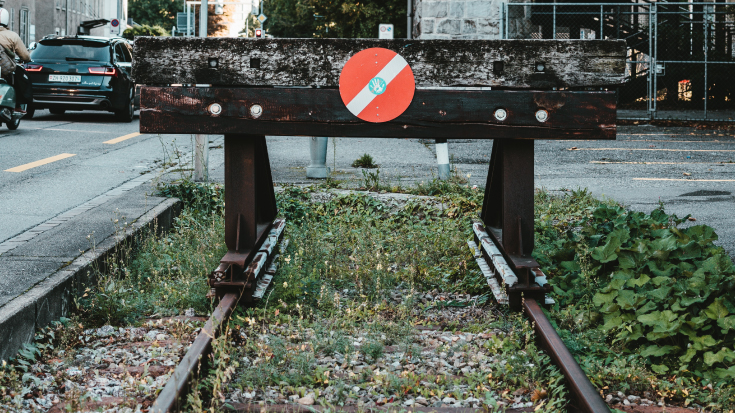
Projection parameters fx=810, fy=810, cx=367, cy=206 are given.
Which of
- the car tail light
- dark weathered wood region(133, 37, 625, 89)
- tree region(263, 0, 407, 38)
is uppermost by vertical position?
tree region(263, 0, 407, 38)

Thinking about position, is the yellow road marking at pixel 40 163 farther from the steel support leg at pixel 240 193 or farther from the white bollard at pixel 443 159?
the steel support leg at pixel 240 193

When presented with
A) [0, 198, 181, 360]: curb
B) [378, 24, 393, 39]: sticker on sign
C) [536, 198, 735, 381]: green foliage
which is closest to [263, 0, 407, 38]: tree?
[378, 24, 393, 39]: sticker on sign

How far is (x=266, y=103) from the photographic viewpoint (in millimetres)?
4301

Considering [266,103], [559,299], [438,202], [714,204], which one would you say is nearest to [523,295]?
[559,299]

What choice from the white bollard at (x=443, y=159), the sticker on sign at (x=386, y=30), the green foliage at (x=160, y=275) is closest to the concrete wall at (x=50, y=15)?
the sticker on sign at (x=386, y=30)

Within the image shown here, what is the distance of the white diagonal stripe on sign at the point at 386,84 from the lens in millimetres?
4273

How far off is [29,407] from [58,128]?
13.3 meters

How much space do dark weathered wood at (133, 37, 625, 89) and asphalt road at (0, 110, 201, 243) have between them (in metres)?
2.40

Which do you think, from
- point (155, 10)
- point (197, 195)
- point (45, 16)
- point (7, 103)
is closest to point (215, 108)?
point (197, 195)

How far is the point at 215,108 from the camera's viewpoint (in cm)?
430

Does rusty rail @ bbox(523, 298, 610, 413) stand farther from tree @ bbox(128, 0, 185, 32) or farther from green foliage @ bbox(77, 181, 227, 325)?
tree @ bbox(128, 0, 185, 32)

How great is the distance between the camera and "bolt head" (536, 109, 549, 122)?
4281 mm

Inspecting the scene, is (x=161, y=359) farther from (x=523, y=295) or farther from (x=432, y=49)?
(x=432, y=49)

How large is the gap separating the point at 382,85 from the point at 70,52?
14875mm
